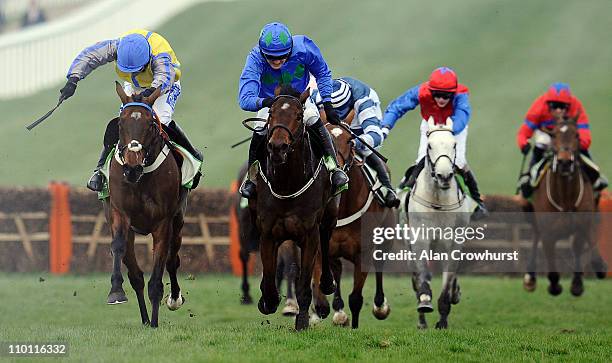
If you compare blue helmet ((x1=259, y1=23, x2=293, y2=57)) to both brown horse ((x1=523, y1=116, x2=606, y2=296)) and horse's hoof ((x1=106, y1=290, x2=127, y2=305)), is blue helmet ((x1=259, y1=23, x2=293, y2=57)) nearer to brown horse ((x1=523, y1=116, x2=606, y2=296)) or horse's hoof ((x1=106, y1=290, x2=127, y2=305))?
horse's hoof ((x1=106, y1=290, x2=127, y2=305))

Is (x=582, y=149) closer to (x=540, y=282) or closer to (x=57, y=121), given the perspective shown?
(x=540, y=282)

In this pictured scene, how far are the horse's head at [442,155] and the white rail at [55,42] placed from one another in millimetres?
32776

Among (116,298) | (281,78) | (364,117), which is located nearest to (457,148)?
(364,117)

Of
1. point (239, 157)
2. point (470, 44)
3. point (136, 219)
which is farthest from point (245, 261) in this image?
point (470, 44)

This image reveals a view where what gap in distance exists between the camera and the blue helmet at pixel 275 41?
1044cm

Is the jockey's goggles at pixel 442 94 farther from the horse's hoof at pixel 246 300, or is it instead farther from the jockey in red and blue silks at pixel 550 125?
the horse's hoof at pixel 246 300

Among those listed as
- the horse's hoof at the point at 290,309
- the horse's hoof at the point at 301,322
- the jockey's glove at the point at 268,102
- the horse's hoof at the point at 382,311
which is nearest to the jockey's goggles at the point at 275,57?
the jockey's glove at the point at 268,102

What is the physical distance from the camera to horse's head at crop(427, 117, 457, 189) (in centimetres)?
1239

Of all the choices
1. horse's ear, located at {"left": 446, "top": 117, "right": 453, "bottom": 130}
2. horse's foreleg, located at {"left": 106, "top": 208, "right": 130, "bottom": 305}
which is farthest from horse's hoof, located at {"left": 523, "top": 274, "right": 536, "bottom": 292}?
horse's foreleg, located at {"left": 106, "top": 208, "right": 130, "bottom": 305}

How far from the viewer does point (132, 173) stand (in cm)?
1049

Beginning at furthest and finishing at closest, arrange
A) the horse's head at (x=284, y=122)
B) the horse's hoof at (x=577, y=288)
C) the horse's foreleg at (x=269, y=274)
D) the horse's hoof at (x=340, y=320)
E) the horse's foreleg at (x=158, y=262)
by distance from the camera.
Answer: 1. the horse's hoof at (x=577, y=288)
2. the horse's hoof at (x=340, y=320)
3. the horse's foreleg at (x=158, y=262)
4. the horse's foreleg at (x=269, y=274)
5. the horse's head at (x=284, y=122)

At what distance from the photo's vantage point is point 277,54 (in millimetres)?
10500

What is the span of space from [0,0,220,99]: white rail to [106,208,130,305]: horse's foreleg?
3345cm

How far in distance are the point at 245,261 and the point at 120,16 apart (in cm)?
3119
